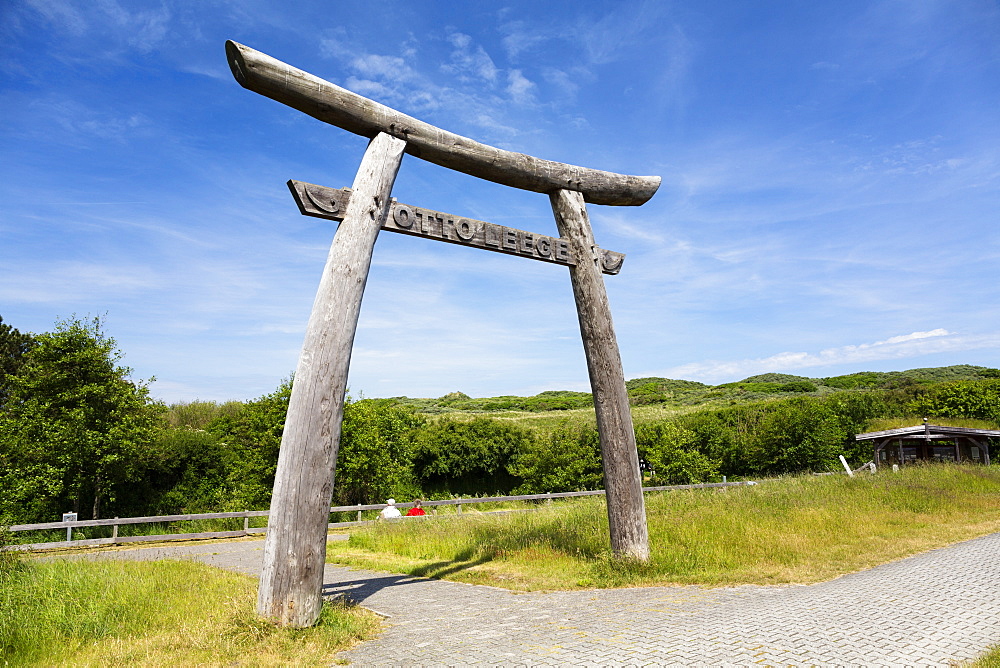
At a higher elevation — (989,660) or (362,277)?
(362,277)

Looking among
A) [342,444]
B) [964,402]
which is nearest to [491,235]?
[342,444]

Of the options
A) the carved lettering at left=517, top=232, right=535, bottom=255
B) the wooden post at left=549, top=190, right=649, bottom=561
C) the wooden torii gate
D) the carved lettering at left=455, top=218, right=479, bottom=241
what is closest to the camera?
the wooden torii gate

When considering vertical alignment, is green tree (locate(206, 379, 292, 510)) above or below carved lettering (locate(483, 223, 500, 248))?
below

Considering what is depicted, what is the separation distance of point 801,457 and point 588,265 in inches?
1081

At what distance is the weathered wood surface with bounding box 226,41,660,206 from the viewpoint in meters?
6.06

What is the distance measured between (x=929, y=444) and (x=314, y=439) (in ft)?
89.3

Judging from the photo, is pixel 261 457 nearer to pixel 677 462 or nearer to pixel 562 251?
pixel 562 251

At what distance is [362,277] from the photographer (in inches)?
247

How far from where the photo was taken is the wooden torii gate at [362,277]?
18.5 ft

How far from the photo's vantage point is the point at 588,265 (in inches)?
346

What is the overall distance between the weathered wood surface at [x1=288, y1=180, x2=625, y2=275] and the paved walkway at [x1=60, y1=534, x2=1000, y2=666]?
167 inches

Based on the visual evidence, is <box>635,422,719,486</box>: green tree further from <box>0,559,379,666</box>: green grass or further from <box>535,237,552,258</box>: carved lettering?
<box>0,559,379,666</box>: green grass

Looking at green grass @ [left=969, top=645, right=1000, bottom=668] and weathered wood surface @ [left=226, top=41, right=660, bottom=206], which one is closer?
green grass @ [left=969, top=645, right=1000, bottom=668]

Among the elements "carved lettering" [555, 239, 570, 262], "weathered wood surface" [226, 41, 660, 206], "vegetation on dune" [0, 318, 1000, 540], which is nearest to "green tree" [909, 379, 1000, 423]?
"vegetation on dune" [0, 318, 1000, 540]
